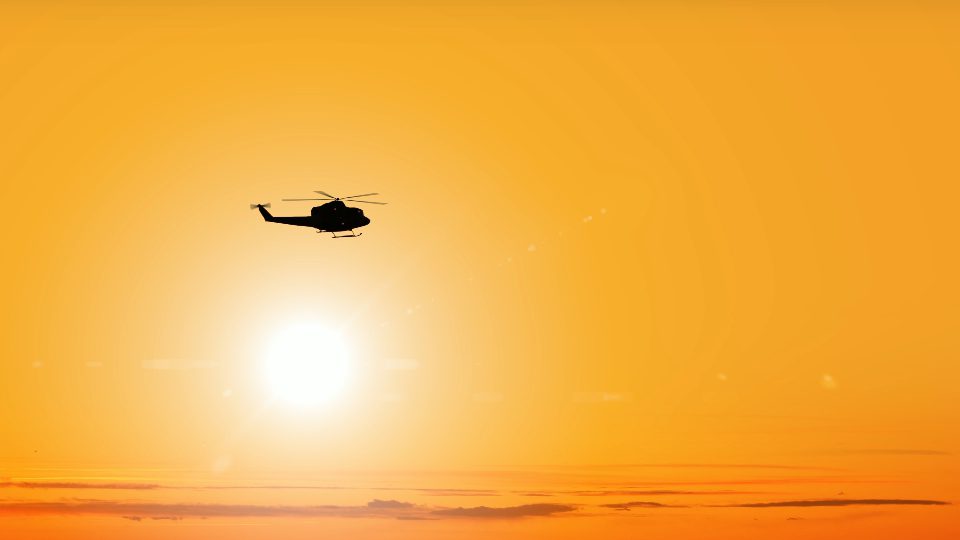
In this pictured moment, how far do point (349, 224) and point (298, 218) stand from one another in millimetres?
8893

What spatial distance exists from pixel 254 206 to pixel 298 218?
18.2 ft

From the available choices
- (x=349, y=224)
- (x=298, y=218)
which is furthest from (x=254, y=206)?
(x=349, y=224)

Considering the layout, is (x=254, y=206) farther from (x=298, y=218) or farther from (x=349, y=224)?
(x=349, y=224)

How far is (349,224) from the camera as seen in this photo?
118375 mm

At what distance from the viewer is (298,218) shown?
407 feet

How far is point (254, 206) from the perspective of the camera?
12431cm

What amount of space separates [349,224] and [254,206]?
1375 cm
